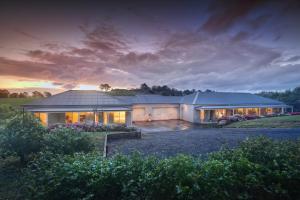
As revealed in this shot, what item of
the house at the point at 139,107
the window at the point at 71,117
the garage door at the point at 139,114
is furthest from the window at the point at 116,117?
→ the garage door at the point at 139,114

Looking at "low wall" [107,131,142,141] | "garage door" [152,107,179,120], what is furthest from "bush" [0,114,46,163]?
"garage door" [152,107,179,120]

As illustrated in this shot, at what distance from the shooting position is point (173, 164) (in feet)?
11.7

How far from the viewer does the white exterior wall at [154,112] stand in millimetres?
31031

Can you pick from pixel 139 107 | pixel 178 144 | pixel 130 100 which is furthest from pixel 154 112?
pixel 178 144

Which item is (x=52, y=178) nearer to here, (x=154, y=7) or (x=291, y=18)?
(x=154, y=7)

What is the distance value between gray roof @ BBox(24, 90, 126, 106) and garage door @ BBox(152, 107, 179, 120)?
9.48 m

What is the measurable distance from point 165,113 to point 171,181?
97.0 ft

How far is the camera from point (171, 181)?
134 inches

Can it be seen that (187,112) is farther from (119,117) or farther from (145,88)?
(145,88)

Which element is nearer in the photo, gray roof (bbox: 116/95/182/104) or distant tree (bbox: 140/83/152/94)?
gray roof (bbox: 116/95/182/104)

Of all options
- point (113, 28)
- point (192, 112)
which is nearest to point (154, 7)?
point (113, 28)

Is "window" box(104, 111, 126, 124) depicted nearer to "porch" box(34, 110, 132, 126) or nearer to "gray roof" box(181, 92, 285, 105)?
"porch" box(34, 110, 132, 126)

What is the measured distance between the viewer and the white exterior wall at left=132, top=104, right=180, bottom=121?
3103 centimetres

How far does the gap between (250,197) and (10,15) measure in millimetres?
7216
